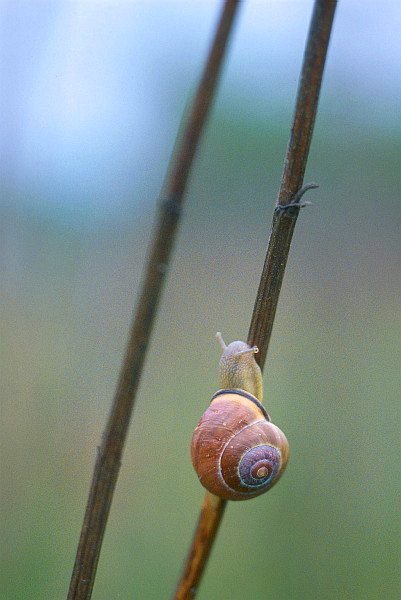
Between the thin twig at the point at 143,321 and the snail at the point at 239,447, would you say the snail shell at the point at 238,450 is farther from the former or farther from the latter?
the thin twig at the point at 143,321

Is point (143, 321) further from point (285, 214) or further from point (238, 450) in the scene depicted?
point (238, 450)

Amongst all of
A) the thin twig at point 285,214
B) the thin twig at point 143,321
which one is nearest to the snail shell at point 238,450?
the thin twig at point 285,214

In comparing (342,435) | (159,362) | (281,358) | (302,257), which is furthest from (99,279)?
(342,435)

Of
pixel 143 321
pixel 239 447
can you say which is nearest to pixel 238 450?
pixel 239 447

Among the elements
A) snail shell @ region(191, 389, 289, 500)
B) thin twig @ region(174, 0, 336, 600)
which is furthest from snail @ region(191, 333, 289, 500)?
thin twig @ region(174, 0, 336, 600)

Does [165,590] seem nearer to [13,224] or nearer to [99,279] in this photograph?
[13,224]

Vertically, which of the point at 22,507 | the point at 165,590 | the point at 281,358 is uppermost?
the point at 281,358

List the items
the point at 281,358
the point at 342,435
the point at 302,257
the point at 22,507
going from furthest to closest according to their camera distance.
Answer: the point at 302,257
the point at 281,358
the point at 342,435
the point at 22,507
